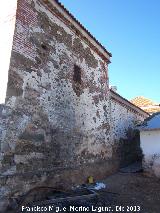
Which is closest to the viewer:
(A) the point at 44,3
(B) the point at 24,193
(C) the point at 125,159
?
(B) the point at 24,193

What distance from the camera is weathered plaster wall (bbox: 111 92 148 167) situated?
39.3ft

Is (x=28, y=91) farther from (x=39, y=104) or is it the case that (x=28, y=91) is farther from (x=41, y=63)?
(x=41, y=63)

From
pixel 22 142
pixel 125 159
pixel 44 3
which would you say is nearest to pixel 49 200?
pixel 22 142

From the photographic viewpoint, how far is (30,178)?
19.6ft

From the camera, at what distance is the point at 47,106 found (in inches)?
275

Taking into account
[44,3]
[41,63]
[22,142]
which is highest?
[44,3]

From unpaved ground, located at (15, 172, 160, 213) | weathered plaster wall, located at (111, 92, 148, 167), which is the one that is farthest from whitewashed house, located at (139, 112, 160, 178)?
weathered plaster wall, located at (111, 92, 148, 167)

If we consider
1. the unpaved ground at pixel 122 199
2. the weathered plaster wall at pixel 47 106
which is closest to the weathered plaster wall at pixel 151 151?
the unpaved ground at pixel 122 199

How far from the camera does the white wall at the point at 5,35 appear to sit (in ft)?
19.0

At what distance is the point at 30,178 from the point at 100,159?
445 cm

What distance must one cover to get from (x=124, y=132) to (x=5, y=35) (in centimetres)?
902

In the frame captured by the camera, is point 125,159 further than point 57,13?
Yes

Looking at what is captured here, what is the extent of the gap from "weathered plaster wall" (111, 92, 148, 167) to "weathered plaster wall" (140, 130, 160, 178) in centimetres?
153

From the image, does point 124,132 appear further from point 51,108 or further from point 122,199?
point 51,108
